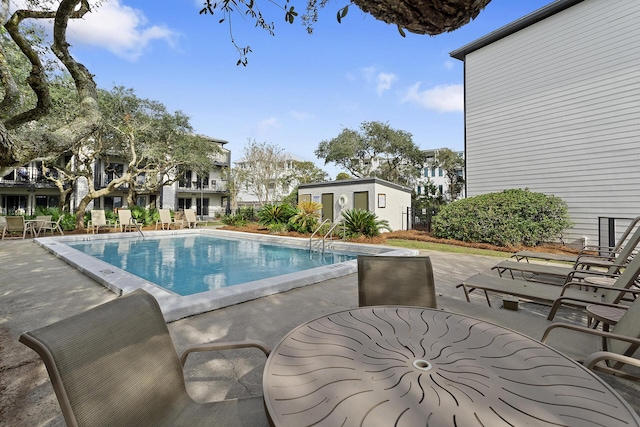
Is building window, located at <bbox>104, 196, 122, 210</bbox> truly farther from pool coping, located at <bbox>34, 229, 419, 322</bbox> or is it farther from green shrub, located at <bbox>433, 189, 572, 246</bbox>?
green shrub, located at <bbox>433, 189, 572, 246</bbox>

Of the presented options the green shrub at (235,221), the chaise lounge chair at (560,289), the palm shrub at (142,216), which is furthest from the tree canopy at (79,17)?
the palm shrub at (142,216)

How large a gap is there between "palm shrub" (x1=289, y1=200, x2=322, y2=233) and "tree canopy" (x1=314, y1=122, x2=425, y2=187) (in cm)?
1306

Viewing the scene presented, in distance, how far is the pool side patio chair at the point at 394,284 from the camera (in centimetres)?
257

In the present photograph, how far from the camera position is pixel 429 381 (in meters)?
1.11

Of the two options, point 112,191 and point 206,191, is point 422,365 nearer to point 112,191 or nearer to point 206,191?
point 112,191

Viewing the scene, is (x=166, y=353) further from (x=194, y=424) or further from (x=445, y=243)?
(x=445, y=243)

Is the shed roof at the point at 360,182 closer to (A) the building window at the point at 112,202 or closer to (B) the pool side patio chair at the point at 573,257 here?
(B) the pool side patio chair at the point at 573,257

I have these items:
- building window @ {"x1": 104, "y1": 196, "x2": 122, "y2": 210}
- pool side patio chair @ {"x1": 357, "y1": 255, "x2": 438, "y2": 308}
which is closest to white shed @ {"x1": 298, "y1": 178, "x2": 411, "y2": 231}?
pool side patio chair @ {"x1": 357, "y1": 255, "x2": 438, "y2": 308}

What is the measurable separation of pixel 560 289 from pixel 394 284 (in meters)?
2.26

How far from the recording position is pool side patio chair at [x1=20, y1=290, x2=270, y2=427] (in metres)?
0.97

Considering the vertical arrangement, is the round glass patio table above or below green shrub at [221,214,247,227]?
below

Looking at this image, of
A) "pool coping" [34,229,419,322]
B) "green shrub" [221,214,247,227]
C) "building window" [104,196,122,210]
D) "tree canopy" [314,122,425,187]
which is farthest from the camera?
"building window" [104,196,122,210]

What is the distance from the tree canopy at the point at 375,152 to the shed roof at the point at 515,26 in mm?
11706

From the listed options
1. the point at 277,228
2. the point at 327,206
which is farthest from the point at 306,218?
the point at 327,206
